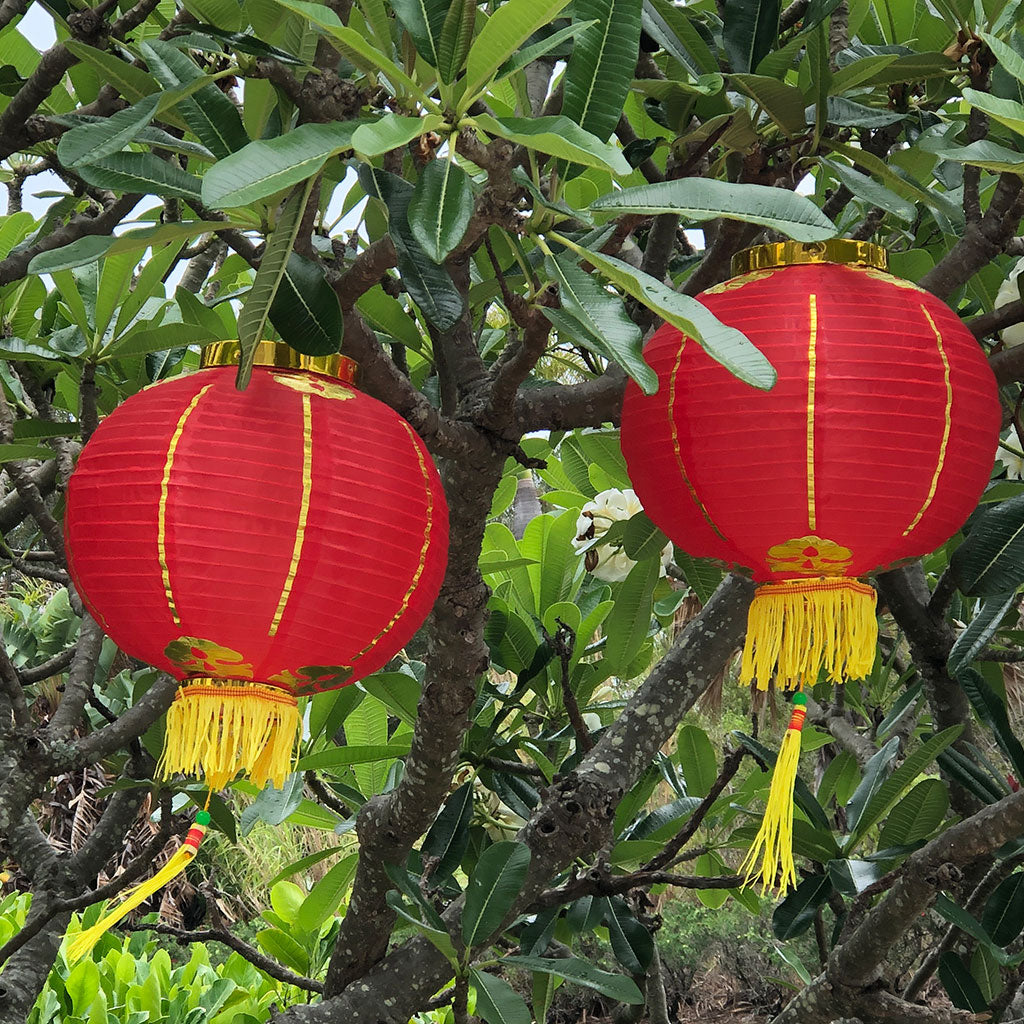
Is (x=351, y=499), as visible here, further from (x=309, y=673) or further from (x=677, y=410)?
(x=677, y=410)

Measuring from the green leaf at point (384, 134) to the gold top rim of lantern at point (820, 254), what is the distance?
407mm

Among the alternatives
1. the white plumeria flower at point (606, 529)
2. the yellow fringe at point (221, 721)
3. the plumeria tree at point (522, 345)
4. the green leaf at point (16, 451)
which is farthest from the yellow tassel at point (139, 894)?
the white plumeria flower at point (606, 529)

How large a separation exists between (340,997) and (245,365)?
826 millimetres

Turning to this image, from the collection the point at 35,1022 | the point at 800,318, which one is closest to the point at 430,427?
the point at 800,318

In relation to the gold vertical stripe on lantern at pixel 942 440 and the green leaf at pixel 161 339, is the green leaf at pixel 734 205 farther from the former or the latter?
the green leaf at pixel 161 339

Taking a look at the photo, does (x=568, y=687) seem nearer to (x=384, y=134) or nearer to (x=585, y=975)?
(x=585, y=975)

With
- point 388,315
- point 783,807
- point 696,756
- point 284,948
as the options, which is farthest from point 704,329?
point 284,948

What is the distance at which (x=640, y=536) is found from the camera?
4.28 feet

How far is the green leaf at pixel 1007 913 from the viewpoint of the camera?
1.28m

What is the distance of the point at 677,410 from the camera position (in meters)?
0.86

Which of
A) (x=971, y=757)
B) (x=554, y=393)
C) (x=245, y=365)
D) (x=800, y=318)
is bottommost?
(x=971, y=757)

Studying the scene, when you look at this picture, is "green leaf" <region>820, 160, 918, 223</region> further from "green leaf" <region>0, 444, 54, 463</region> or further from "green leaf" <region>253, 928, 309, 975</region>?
"green leaf" <region>253, 928, 309, 975</region>

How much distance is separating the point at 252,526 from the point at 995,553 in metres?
0.66

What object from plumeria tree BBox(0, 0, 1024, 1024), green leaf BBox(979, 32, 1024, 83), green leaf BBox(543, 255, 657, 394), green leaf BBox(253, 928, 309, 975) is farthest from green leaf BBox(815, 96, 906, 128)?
green leaf BBox(253, 928, 309, 975)
